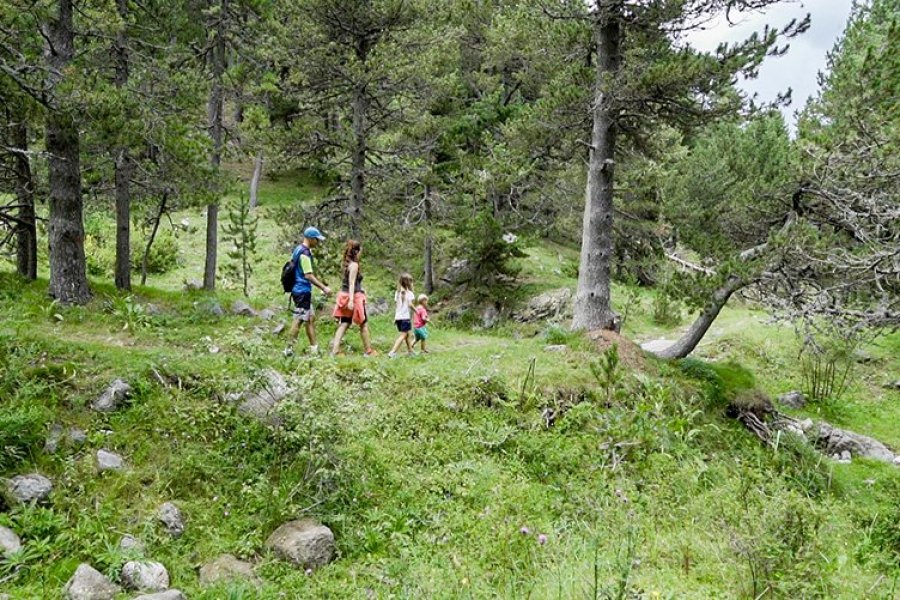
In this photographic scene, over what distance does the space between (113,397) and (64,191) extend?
4624 mm

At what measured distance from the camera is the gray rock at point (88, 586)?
3824 mm

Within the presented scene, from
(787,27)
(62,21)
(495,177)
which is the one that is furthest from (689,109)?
(62,21)

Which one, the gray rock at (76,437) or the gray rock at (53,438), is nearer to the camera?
the gray rock at (53,438)

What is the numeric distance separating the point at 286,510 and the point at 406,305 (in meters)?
5.02

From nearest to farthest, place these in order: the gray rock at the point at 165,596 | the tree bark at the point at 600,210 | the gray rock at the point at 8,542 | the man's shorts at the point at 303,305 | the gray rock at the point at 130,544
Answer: the gray rock at the point at 165,596 → the gray rock at the point at 8,542 → the gray rock at the point at 130,544 → the man's shorts at the point at 303,305 → the tree bark at the point at 600,210

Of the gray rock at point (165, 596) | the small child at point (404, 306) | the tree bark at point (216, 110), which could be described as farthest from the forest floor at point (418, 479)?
the tree bark at point (216, 110)

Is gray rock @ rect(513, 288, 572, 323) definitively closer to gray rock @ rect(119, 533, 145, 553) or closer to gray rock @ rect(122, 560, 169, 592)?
gray rock @ rect(119, 533, 145, 553)

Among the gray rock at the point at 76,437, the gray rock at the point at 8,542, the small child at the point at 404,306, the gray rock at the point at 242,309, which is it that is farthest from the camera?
the gray rock at the point at 242,309

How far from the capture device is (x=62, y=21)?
8602mm

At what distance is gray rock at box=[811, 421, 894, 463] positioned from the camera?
32.5 feet

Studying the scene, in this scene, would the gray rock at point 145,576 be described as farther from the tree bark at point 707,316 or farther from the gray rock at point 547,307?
the gray rock at point 547,307

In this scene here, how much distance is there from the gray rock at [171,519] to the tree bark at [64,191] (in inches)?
223

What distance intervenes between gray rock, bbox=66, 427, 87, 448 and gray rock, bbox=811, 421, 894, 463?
10.8 metres

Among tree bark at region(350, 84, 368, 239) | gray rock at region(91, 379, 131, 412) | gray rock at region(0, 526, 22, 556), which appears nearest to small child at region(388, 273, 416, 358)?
gray rock at region(91, 379, 131, 412)
